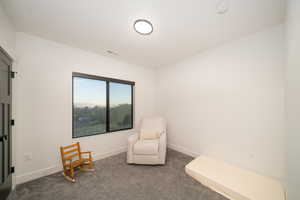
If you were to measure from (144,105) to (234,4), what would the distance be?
2658 mm

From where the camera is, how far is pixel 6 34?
56.3 inches

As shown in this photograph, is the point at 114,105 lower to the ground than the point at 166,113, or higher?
higher

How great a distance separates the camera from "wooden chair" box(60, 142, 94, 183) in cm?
181

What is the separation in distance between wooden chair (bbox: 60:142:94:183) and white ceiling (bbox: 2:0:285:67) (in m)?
1.96

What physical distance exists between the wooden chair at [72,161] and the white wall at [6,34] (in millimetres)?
1620

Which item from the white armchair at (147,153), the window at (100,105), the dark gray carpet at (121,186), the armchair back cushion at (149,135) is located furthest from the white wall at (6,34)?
the armchair back cushion at (149,135)

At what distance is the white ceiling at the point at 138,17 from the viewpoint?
51.6 inches

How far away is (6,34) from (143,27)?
71.7 inches

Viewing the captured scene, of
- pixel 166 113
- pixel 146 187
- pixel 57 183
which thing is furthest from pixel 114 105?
pixel 146 187

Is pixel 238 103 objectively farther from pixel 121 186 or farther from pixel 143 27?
pixel 121 186

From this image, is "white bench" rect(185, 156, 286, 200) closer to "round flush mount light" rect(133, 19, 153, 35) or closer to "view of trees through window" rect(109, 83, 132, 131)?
"view of trees through window" rect(109, 83, 132, 131)

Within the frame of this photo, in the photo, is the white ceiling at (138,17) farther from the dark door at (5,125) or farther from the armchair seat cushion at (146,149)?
the armchair seat cushion at (146,149)

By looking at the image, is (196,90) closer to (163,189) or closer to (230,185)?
(230,185)

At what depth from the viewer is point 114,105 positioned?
287cm
